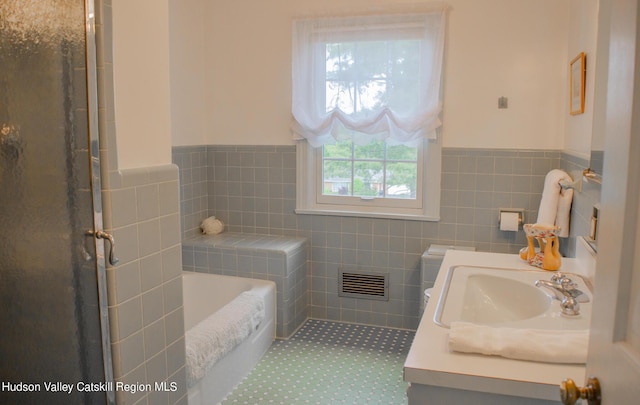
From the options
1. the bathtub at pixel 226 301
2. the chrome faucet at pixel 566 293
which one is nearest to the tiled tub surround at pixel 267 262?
the bathtub at pixel 226 301

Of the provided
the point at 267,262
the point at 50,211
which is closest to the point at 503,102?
the point at 267,262

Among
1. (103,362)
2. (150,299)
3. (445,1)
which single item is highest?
(445,1)

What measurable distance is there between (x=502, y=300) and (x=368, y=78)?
78.5 inches

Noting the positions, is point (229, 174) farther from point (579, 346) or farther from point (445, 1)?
point (579, 346)

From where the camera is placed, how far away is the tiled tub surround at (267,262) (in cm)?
355

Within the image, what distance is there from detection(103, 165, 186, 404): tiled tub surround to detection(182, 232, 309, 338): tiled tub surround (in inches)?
61.1

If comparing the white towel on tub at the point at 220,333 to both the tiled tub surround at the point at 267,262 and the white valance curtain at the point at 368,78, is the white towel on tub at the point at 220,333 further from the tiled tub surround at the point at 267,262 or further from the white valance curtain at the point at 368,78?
the white valance curtain at the point at 368,78

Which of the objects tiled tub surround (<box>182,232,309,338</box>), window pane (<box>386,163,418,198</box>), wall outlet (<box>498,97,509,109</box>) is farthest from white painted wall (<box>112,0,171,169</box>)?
wall outlet (<box>498,97,509,109</box>)

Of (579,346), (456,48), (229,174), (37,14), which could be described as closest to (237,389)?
(229,174)

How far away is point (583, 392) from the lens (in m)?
0.97

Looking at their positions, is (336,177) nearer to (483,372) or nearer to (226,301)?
(226,301)

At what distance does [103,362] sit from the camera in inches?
62.8

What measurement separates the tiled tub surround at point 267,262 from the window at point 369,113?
0.37 metres

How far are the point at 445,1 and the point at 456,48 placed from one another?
1.00 feet
